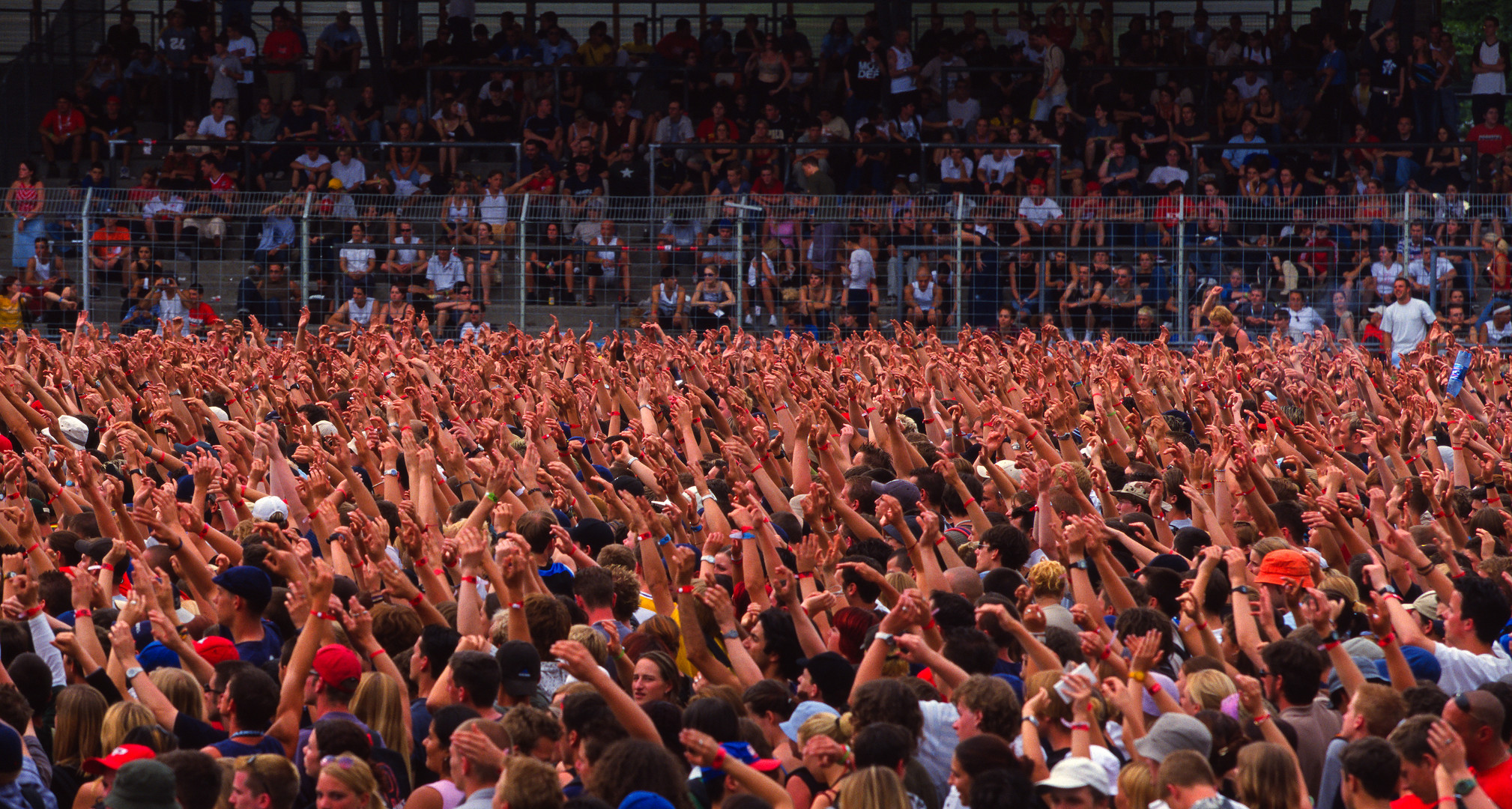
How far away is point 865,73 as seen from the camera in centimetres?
2578

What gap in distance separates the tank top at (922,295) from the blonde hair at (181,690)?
48.7 ft

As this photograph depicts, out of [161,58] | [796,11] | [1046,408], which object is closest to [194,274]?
[161,58]

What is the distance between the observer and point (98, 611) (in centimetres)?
664

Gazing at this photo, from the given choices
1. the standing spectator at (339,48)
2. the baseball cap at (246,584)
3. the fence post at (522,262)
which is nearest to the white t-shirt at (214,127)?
the standing spectator at (339,48)

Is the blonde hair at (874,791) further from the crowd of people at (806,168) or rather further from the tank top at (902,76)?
the tank top at (902,76)

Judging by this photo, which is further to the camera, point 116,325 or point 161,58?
point 161,58

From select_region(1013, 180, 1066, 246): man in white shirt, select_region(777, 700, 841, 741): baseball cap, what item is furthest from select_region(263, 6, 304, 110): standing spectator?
select_region(777, 700, 841, 741): baseball cap

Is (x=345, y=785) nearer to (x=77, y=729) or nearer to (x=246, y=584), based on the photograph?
(x=77, y=729)

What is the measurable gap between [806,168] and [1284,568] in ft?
54.7

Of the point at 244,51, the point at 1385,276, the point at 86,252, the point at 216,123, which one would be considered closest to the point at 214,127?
the point at 216,123

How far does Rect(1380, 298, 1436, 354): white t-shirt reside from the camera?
17984 mm

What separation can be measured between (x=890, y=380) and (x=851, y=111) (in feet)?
42.0

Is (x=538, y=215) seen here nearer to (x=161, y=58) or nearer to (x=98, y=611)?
(x=161, y=58)

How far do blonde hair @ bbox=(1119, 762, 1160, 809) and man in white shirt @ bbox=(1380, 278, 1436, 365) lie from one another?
1410cm
